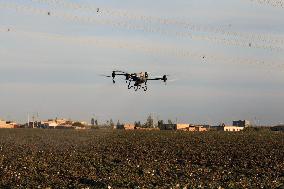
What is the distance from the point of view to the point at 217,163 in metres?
55.7

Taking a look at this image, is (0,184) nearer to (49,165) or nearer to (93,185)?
(93,185)

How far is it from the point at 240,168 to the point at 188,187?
17.3m

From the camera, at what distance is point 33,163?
54188 mm

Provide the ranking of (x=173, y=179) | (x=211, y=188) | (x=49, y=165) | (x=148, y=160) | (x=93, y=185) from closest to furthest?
1. (x=211, y=188)
2. (x=93, y=185)
3. (x=173, y=179)
4. (x=49, y=165)
5. (x=148, y=160)

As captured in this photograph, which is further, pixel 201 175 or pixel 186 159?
pixel 186 159

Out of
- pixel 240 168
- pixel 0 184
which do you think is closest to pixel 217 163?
pixel 240 168

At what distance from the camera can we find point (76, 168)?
1946 inches

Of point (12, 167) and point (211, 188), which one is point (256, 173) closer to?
point (211, 188)

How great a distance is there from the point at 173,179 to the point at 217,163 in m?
16.0

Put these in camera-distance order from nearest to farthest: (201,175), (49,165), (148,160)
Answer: (201,175), (49,165), (148,160)

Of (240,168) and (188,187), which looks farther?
(240,168)

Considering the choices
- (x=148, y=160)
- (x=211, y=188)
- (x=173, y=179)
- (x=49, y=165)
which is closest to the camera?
(x=211, y=188)

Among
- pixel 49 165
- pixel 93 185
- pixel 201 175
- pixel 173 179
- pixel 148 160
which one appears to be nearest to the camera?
pixel 93 185

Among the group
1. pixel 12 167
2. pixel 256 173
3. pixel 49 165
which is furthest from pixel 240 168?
pixel 12 167
